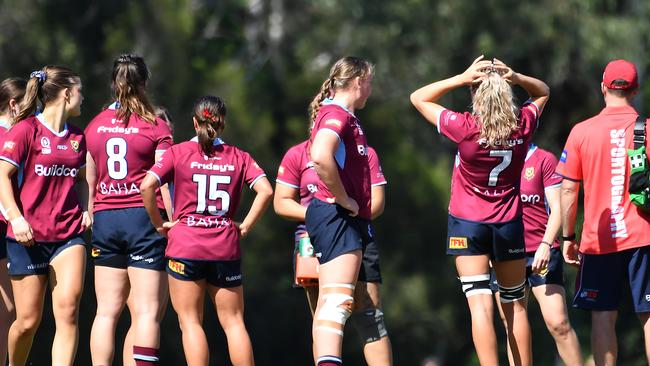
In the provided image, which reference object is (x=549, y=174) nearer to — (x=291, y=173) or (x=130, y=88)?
(x=291, y=173)

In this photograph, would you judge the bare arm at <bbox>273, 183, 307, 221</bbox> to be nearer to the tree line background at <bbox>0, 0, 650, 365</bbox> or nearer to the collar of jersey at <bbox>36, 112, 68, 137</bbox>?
the collar of jersey at <bbox>36, 112, 68, 137</bbox>

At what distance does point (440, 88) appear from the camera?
306 inches

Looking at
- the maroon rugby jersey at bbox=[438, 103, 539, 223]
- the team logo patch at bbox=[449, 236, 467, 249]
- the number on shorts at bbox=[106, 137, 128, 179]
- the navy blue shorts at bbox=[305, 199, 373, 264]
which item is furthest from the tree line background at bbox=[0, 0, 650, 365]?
the navy blue shorts at bbox=[305, 199, 373, 264]

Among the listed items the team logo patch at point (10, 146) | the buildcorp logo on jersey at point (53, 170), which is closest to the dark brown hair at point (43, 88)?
the team logo patch at point (10, 146)

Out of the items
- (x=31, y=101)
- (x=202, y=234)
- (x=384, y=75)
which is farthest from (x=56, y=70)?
(x=384, y=75)

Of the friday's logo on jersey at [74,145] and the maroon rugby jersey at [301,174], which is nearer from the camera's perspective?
the friday's logo on jersey at [74,145]

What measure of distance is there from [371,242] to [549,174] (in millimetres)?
1763

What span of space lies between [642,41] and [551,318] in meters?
14.3

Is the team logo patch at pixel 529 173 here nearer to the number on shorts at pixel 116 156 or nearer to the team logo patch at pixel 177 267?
the team logo patch at pixel 177 267

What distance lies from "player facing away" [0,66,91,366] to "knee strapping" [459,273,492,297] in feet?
8.11

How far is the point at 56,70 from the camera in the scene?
7.97 meters

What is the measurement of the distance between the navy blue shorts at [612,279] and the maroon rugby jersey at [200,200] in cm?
229

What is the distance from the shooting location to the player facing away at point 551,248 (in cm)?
880

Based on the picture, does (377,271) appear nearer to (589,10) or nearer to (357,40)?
(589,10)
